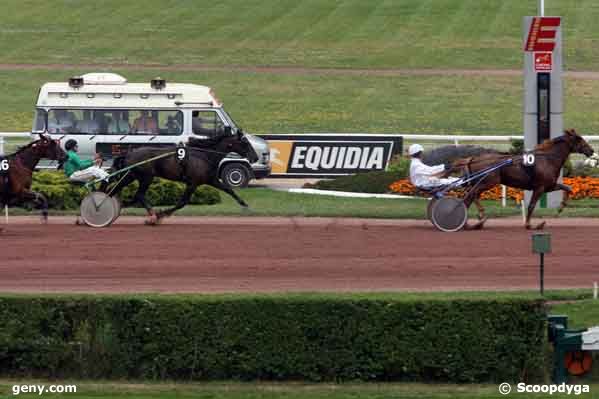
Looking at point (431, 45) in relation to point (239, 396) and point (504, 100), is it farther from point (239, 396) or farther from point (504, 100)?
point (239, 396)

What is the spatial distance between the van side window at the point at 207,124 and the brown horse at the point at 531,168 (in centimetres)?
910

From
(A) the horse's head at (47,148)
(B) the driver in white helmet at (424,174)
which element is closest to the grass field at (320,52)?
(B) the driver in white helmet at (424,174)

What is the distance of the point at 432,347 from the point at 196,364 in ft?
6.79

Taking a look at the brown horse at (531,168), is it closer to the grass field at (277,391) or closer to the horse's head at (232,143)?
the horse's head at (232,143)

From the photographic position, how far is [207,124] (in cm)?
2794

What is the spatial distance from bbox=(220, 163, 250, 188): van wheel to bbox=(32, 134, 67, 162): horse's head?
7.43 metres

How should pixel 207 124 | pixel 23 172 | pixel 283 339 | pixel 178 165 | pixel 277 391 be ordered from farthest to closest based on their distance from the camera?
pixel 207 124, pixel 178 165, pixel 23 172, pixel 283 339, pixel 277 391

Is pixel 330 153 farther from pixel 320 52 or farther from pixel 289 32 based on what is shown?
pixel 289 32

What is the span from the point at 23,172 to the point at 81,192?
3.00 metres

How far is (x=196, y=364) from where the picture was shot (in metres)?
12.4

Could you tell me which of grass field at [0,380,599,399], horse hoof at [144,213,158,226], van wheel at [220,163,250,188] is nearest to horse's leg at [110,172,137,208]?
horse hoof at [144,213,158,226]

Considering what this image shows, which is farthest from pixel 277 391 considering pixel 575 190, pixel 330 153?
pixel 330 153

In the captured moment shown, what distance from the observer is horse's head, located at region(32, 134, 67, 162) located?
19828 mm

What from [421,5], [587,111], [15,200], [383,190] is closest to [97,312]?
[15,200]
